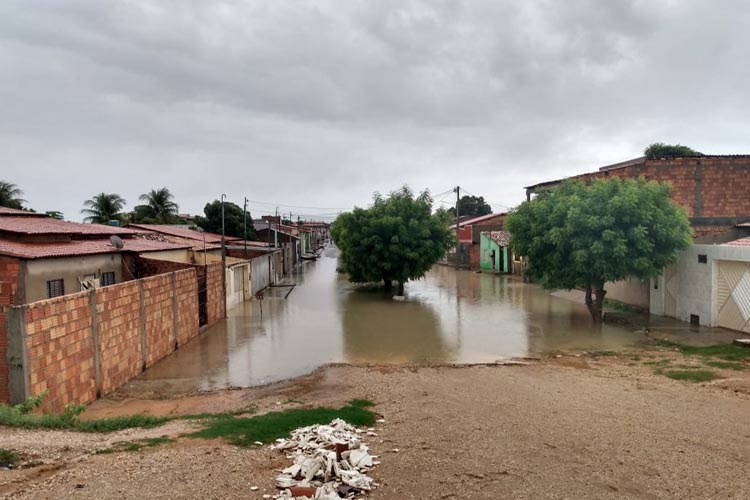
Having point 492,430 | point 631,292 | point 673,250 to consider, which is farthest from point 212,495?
point 631,292

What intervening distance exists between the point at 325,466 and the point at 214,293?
16162mm

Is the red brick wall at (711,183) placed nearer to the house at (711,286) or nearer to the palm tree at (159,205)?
the house at (711,286)

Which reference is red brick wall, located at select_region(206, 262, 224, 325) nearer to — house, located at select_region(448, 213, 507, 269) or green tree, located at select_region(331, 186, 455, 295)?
green tree, located at select_region(331, 186, 455, 295)

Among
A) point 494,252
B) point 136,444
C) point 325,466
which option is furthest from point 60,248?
point 494,252

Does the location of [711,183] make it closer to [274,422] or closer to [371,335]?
[371,335]

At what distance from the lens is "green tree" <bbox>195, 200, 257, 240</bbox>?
51.2 m

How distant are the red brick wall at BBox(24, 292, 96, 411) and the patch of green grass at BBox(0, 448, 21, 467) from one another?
2.97m

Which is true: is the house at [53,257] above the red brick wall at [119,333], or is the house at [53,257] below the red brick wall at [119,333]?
above

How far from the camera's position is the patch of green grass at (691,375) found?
1108cm

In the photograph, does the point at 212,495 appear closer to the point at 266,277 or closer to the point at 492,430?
the point at 492,430

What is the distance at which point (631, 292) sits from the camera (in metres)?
23.1

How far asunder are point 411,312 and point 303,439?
679 inches

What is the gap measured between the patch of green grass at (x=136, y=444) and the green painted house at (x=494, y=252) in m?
37.2

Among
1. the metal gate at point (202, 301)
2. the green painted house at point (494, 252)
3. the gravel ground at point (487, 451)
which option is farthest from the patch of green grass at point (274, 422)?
the green painted house at point (494, 252)
